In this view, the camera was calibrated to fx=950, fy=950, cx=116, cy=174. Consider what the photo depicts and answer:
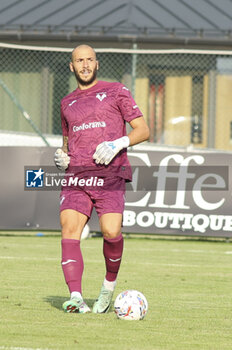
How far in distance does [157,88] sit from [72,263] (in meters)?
16.8

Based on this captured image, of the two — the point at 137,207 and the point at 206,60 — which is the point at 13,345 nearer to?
the point at 137,207

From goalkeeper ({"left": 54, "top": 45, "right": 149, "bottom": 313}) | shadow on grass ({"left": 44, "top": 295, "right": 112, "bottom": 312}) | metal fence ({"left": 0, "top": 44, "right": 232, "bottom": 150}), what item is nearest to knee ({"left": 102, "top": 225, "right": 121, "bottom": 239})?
goalkeeper ({"left": 54, "top": 45, "right": 149, "bottom": 313})

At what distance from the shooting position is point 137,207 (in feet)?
52.7

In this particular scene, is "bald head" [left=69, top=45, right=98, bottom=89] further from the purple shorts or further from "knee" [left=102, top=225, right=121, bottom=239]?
"knee" [left=102, top=225, right=121, bottom=239]

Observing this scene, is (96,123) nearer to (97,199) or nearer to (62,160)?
(62,160)

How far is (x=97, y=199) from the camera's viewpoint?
7.62 meters

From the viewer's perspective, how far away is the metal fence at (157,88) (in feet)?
75.5

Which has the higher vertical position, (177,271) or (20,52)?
(20,52)

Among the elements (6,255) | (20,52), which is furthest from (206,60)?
(6,255)

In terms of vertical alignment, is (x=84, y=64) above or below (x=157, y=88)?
above

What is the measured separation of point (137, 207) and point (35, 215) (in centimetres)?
178

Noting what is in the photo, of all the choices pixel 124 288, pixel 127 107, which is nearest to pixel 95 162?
pixel 127 107

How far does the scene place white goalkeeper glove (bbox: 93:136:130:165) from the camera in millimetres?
7352

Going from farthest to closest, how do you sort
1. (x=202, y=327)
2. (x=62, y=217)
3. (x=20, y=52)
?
(x=20, y=52) → (x=62, y=217) → (x=202, y=327)
